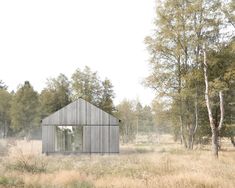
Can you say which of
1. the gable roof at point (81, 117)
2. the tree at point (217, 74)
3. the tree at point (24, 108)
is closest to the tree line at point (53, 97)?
the tree at point (24, 108)

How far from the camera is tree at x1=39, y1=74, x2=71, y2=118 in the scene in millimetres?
50344

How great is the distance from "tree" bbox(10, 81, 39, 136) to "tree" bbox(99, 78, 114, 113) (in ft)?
31.2

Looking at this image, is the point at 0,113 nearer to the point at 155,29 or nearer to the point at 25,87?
the point at 25,87

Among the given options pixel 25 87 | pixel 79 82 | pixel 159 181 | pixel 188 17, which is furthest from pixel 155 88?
pixel 25 87

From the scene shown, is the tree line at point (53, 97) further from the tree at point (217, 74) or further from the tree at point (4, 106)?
the tree at point (217, 74)

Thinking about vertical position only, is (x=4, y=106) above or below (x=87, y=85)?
below

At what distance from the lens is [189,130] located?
2928cm

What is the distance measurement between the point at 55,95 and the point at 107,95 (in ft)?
26.5

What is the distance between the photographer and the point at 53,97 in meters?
51.1

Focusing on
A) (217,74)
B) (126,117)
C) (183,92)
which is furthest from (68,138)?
(126,117)

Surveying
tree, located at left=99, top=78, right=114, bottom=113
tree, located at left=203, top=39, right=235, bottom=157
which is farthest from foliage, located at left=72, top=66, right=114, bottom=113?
tree, located at left=203, top=39, right=235, bottom=157

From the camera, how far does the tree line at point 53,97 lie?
4838 centimetres

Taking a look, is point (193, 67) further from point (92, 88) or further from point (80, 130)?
point (92, 88)

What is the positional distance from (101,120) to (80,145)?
8.64 ft
